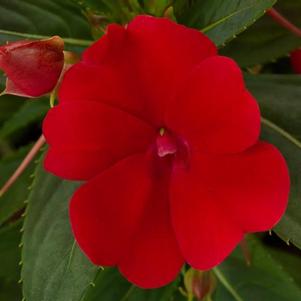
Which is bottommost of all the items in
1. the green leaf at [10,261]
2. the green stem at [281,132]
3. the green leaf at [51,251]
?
the green leaf at [10,261]

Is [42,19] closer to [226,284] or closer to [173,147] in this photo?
[173,147]

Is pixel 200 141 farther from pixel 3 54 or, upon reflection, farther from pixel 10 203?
pixel 10 203

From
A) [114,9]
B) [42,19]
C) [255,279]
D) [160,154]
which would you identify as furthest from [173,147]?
[255,279]

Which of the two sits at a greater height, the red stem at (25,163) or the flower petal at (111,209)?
the flower petal at (111,209)

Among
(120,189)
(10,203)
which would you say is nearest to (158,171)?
(120,189)

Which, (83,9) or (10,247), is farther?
(10,247)

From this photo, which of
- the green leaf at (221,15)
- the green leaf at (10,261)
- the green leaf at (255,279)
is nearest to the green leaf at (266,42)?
the green leaf at (221,15)

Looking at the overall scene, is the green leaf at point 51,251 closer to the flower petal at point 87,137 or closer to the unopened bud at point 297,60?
the flower petal at point 87,137
